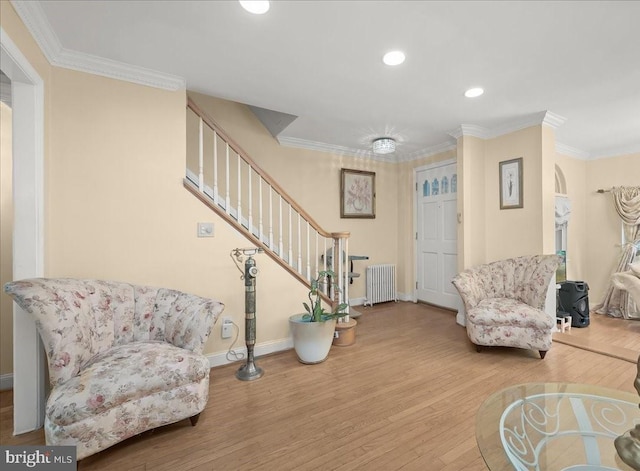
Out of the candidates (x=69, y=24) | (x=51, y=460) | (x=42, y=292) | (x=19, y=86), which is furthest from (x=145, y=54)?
(x=51, y=460)

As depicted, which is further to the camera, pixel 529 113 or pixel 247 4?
pixel 529 113

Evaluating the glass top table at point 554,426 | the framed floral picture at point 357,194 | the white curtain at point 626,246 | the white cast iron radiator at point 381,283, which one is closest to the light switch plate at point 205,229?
the glass top table at point 554,426

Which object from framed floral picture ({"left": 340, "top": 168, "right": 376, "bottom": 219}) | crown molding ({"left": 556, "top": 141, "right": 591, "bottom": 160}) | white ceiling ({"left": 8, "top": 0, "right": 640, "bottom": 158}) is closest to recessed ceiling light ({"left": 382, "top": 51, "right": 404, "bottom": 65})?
white ceiling ({"left": 8, "top": 0, "right": 640, "bottom": 158})

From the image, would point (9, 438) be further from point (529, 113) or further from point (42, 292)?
point (529, 113)

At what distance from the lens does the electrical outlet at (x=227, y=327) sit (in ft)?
8.73

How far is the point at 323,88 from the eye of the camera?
106 inches

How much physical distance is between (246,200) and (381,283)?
257 centimetres

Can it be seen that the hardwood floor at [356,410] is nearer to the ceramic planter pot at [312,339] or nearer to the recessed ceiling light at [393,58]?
the ceramic planter pot at [312,339]

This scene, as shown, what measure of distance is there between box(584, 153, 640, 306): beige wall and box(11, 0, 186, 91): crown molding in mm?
6004

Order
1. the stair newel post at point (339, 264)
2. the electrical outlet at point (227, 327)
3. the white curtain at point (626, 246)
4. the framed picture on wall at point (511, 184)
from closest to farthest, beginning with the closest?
the electrical outlet at point (227, 327)
the stair newel post at point (339, 264)
the framed picture on wall at point (511, 184)
the white curtain at point (626, 246)

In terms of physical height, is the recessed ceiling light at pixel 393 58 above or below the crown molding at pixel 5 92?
above

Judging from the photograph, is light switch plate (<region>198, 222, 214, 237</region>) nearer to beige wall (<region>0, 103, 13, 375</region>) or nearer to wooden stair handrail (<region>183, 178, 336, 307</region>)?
wooden stair handrail (<region>183, 178, 336, 307</region>)

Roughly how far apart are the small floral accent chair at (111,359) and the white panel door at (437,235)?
3.57 metres

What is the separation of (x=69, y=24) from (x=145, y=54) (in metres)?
0.43
